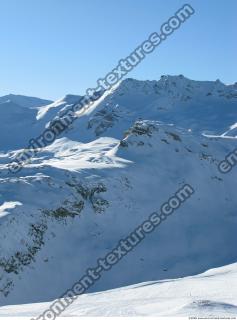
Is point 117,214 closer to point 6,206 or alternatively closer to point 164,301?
point 6,206

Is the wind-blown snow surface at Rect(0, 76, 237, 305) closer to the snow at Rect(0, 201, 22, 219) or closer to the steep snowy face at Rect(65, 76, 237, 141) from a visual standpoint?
the snow at Rect(0, 201, 22, 219)

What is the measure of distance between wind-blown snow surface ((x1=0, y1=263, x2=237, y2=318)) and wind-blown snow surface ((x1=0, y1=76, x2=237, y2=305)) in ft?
27.4

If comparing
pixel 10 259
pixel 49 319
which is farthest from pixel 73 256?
pixel 49 319

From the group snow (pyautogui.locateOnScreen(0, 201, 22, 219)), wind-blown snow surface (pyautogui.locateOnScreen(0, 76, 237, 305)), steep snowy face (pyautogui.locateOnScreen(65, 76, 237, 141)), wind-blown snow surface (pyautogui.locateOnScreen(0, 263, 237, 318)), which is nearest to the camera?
wind-blown snow surface (pyautogui.locateOnScreen(0, 263, 237, 318))

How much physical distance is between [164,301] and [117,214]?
708 inches

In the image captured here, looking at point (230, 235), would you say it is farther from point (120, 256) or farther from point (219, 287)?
point (219, 287)

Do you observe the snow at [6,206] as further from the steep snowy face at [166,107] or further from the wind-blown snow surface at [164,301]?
the steep snowy face at [166,107]

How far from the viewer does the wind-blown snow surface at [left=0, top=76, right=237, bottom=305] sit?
78.2 ft

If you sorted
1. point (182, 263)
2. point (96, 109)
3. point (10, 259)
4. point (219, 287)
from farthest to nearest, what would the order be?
point (96, 109)
point (182, 263)
point (10, 259)
point (219, 287)

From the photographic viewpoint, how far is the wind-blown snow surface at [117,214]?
78.2 feet

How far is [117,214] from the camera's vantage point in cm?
3038

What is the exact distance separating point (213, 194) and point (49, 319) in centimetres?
2781

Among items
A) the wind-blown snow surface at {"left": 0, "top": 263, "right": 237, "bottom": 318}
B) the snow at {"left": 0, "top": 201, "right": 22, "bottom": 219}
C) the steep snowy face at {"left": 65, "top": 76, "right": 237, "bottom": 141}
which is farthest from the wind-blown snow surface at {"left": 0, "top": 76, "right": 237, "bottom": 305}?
the steep snowy face at {"left": 65, "top": 76, "right": 237, "bottom": 141}

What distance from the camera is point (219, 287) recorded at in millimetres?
14977
